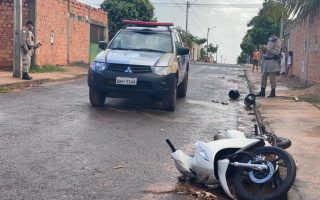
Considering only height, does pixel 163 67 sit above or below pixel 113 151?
above

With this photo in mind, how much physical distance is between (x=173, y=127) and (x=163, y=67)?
1655mm

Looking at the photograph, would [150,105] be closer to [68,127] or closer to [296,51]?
[68,127]

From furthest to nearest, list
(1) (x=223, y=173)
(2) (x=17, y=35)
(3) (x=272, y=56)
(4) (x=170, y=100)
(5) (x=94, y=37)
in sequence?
(5) (x=94, y=37) → (2) (x=17, y=35) → (3) (x=272, y=56) → (4) (x=170, y=100) → (1) (x=223, y=173)

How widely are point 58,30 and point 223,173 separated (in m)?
18.3

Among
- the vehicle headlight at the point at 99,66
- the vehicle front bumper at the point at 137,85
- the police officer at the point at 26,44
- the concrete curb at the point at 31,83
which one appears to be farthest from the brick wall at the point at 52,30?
the vehicle front bumper at the point at 137,85

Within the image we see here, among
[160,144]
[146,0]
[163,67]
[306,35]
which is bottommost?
[160,144]

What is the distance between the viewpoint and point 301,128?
734 centimetres

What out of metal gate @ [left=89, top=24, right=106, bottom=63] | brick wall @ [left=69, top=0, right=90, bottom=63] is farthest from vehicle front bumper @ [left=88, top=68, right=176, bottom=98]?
metal gate @ [left=89, top=24, right=106, bottom=63]

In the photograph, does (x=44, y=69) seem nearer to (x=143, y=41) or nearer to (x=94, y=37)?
(x=94, y=37)

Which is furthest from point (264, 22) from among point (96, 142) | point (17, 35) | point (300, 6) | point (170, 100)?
point (96, 142)

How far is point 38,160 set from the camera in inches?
190

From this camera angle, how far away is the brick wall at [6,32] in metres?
17.2

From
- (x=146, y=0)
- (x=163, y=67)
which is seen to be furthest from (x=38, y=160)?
(x=146, y=0)

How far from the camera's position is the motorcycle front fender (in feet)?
12.6
